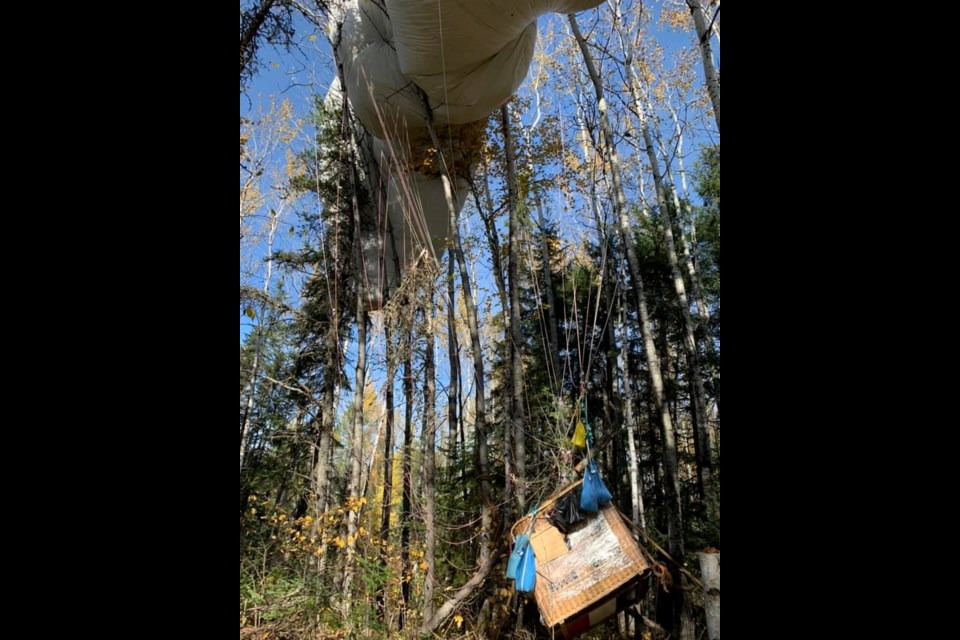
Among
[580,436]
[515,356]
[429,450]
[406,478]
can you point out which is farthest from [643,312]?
[406,478]

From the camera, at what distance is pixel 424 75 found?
3.91 meters

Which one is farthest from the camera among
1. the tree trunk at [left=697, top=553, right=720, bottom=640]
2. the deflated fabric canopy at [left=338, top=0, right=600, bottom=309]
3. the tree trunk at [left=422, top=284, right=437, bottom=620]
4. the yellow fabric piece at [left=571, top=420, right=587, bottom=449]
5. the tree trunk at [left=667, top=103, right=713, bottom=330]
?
the tree trunk at [left=667, top=103, right=713, bottom=330]

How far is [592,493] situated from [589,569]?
0.36 m

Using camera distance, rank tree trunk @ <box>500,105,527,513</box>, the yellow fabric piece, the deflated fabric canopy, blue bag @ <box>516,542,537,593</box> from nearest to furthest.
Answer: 1. blue bag @ <box>516,542,537,593</box>
2. the yellow fabric piece
3. the deflated fabric canopy
4. tree trunk @ <box>500,105,527,513</box>

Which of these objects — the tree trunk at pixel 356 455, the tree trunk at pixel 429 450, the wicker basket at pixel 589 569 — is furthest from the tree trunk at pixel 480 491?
the wicker basket at pixel 589 569

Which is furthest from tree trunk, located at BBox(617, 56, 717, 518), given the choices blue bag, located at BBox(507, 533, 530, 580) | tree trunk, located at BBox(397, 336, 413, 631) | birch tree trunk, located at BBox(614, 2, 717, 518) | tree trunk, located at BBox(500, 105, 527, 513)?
tree trunk, located at BBox(397, 336, 413, 631)

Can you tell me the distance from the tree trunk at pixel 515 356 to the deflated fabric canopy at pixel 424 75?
652 millimetres

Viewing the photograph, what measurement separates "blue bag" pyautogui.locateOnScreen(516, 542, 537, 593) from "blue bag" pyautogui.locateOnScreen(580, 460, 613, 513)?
1.25 ft

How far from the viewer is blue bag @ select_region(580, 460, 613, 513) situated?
8.56ft

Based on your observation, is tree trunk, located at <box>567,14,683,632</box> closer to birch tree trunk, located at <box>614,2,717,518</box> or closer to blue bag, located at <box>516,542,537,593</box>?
birch tree trunk, located at <box>614,2,717,518</box>
